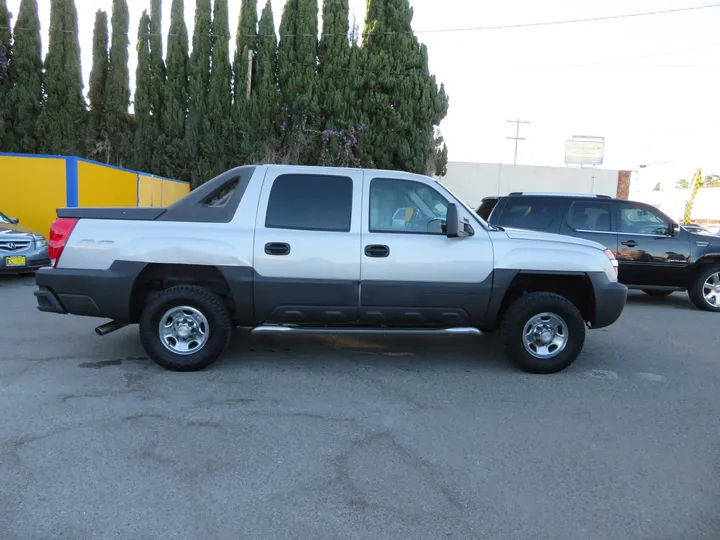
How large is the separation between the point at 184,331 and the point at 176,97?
19.1 m

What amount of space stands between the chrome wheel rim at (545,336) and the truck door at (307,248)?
5.47 ft

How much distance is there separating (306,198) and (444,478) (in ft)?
9.32

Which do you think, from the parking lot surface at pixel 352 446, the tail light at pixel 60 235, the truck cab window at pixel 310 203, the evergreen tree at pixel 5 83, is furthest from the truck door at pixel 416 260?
the evergreen tree at pixel 5 83

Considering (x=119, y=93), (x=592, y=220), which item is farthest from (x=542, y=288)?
(x=119, y=93)

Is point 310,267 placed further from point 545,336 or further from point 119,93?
point 119,93

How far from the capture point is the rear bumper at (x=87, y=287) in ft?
15.7

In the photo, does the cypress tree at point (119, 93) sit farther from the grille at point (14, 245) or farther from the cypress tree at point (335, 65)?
the grille at point (14, 245)

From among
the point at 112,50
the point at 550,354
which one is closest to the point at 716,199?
the point at 112,50

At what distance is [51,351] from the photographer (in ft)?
18.0

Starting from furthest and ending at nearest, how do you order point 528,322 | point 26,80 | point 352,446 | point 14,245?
point 26,80 → point 14,245 → point 528,322 → point 352,446

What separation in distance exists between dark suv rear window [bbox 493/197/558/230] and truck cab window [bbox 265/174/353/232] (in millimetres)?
4840

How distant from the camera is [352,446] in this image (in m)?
3.46

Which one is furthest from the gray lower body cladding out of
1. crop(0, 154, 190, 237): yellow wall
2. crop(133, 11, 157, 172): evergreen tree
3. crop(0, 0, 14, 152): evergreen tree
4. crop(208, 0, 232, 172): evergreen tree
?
crop(0, 0, 14, 152): evergreen tree

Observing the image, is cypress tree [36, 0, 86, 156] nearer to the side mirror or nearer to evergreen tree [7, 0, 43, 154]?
evergreen tree [7, 0, 43, 154]
